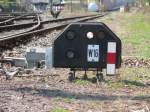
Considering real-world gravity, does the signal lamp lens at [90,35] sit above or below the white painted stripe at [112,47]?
above

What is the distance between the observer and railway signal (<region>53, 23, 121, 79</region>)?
9.69 m

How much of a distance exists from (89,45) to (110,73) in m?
0.59

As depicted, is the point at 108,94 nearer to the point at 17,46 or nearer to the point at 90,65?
the point at 90,65

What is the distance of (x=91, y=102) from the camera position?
7840 millimetres

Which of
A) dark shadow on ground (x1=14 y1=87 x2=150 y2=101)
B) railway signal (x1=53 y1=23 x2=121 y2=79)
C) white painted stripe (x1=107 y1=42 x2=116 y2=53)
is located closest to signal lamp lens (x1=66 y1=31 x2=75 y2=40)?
railway signal (x1=53 y1=23 x2=121 y2=79)

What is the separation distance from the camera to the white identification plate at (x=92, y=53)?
383 inches

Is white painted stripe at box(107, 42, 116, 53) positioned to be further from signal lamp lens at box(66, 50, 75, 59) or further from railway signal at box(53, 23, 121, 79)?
signal lamp lens at box(66, 50, 75, 59)

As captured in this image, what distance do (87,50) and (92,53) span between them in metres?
0.10

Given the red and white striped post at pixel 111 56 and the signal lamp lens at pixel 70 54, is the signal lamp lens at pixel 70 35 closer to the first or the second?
the signal lamp lens at pixel 70 54

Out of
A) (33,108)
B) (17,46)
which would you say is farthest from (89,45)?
(17,46)

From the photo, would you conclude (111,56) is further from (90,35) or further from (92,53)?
(90,35)

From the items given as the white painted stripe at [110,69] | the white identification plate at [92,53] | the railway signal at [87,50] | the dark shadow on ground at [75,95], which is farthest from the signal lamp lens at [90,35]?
the dark shadow on ground at [75,95]

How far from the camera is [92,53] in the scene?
977 centimetres

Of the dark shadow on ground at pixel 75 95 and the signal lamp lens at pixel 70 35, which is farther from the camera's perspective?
the signal lamp lens at pixel 70 35
